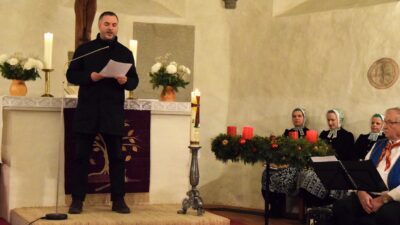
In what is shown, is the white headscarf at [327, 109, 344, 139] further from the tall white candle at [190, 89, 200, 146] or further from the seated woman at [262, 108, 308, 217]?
the tall white candle at [190, 89, 200, 146]

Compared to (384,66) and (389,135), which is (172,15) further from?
(389,135)

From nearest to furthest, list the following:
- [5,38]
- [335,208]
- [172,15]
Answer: [335,208] → [5,38] → [172,15]

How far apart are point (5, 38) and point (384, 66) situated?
4.97 meters

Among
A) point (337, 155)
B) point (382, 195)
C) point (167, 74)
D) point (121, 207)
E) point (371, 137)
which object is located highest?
point (167, 74)

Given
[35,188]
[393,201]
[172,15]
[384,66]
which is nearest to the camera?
[393,201]

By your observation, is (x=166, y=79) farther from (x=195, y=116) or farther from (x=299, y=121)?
(x=299, y=121)

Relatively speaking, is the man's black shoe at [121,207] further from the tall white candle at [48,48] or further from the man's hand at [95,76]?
the tall white candle at [48,48]

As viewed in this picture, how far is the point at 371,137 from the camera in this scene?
8.30 metres

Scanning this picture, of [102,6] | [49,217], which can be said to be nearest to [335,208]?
[49,217]

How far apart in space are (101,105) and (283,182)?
326 cm

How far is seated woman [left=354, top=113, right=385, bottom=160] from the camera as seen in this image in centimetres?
824

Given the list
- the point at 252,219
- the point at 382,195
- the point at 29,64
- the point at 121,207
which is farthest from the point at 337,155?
the point at 29,64

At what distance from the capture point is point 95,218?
221 inches

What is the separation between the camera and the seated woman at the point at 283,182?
8359 mm
